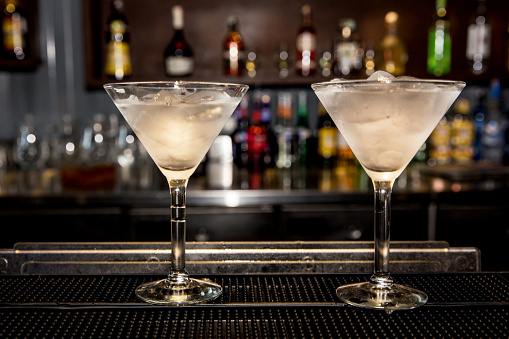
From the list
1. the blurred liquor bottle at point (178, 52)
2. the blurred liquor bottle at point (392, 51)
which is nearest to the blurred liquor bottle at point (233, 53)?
the blurred liquor bottle at point (178, 52)

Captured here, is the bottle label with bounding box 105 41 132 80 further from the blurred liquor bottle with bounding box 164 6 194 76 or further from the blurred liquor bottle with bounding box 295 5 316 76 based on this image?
the blurred liquor bottle with bounding box 295 5 316 76

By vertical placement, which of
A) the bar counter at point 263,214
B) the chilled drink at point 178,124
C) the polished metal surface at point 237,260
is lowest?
the bar counter at point 263,214

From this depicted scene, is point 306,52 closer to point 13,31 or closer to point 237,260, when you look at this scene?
point 13,31

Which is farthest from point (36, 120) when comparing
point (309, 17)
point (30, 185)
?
point (309, 17)

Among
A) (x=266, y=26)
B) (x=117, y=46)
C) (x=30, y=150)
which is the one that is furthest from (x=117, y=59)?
(x=266, y=26)

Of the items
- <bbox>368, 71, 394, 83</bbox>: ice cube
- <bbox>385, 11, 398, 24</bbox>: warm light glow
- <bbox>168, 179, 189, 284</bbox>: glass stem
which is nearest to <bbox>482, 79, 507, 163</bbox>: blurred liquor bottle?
<bbox>385, 11, 398, 24</bbox>: warm light glow

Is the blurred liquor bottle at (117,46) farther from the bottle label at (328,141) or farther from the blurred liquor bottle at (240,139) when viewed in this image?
the bottle label at (328,141)
